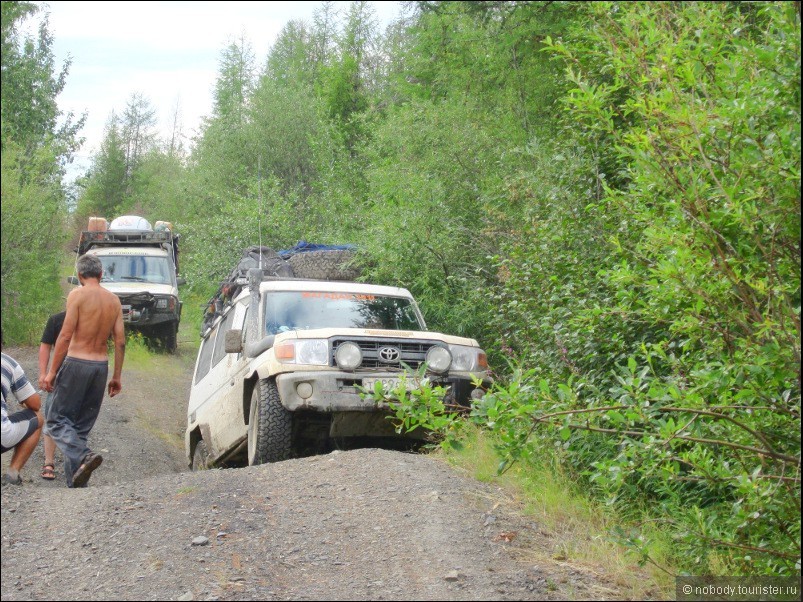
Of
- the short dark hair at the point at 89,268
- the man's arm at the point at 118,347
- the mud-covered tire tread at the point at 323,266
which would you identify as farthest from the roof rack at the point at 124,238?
the short dark hair at the point at 89,268

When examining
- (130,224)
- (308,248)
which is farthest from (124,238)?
(308,248)

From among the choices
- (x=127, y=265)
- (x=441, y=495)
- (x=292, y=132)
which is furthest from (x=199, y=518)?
(x=292, y=132)

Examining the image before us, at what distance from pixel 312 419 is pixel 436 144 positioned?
20.1 feet

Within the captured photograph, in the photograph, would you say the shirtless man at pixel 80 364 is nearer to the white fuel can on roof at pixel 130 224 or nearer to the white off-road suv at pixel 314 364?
the white off-road suv at pixel 314 364

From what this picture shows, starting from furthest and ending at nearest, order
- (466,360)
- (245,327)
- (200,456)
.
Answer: (200,456) → (245,327) → (466,360)

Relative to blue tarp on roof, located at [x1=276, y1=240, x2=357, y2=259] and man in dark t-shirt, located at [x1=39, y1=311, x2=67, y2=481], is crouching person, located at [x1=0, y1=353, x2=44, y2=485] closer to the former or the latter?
man in dark t-shirt, located at [x1=39, y1=311, x2=67, y2=481]

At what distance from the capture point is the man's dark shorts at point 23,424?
5.24 meters

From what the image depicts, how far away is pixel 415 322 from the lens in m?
9.66

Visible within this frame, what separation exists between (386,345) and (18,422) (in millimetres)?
3524

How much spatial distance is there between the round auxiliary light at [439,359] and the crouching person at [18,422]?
3.38 m

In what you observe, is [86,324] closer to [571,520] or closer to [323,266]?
[571,520]

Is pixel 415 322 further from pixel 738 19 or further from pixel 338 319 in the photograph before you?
pixel 738 19

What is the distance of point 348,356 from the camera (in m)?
7.97

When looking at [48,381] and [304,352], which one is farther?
[304,352]
